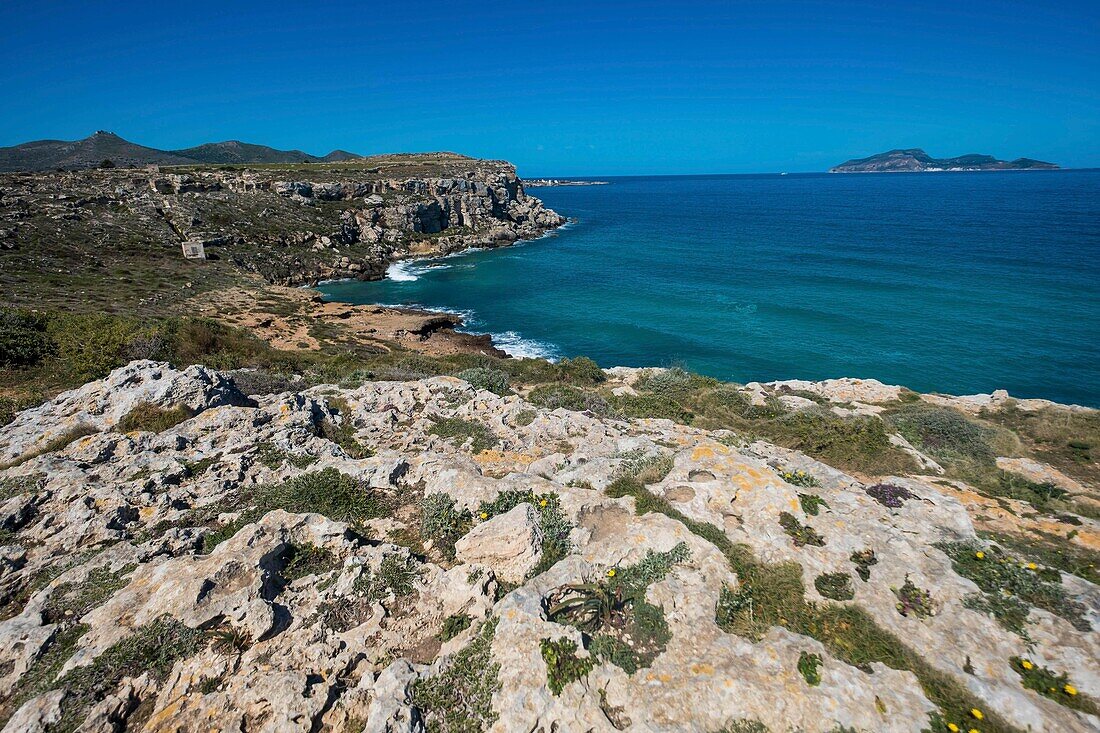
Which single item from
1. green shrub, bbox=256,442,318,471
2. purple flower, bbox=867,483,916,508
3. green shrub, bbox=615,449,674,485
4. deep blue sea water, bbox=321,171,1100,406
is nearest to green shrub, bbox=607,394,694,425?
green shrub, bbox=615,449,674,485

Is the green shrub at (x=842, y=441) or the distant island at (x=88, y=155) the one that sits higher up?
the distant island at (x=88, y=155)

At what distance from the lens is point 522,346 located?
41688 mm

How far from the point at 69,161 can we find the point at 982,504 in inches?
8291

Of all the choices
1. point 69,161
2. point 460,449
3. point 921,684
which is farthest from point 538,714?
point 69,161

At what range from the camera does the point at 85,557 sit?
7.07 metres

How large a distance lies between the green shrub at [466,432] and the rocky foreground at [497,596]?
2.79 feet

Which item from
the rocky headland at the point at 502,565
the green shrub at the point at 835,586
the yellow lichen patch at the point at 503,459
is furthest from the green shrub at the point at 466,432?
the green shrub at the point at 835,586

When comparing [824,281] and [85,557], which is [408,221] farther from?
[85,557]

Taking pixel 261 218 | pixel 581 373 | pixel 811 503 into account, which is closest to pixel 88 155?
pixel 261 218

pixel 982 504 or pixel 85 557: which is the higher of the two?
pixel 85 557

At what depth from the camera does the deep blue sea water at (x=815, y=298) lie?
33.9 metres

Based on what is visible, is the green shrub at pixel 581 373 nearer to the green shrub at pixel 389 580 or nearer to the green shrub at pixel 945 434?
the green shrub at pixel 945 434

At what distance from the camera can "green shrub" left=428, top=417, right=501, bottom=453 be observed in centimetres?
1158

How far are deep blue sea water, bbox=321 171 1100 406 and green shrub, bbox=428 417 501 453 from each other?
25414mm
